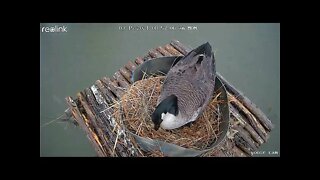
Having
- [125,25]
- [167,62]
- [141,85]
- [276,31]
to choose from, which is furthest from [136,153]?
[276,31]

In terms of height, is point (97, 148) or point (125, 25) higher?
point (125, 25)

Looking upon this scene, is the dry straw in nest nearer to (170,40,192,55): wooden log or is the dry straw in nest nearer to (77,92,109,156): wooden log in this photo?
(77,92,109,156): wooden log

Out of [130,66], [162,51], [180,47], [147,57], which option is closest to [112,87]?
[130,66]

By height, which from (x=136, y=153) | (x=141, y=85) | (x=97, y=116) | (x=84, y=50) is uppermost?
(x=84, y=50)

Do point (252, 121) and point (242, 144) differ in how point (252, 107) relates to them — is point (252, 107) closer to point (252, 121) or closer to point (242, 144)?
point (252, 121)

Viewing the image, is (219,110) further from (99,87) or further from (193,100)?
(99,87)

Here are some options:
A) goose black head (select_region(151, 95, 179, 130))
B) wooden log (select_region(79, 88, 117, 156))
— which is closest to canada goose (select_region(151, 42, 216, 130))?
goose black head (select_region(151, 95, 179, 130))
